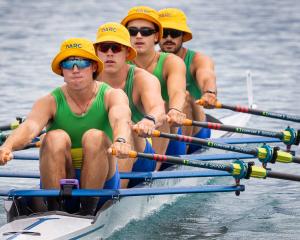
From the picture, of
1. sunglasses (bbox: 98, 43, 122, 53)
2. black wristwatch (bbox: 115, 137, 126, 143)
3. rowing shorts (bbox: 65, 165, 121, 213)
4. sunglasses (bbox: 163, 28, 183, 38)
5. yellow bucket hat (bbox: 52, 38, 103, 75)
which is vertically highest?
sunglasses (bbox: 163, 28, 183, 38)

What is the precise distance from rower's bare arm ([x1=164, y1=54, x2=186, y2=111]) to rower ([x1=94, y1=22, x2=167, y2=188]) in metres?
0.70

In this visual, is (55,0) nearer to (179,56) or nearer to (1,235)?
(179,56)

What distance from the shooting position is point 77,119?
9.80 metres

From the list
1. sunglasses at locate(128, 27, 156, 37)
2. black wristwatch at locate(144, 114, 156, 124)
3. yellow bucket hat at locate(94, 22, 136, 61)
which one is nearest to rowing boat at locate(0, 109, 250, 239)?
black wristwatch at locate(144, 114, 156, 124)

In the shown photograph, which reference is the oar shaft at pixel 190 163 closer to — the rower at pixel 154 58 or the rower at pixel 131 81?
the rower at pixel 131 81

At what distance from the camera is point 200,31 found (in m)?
30.9

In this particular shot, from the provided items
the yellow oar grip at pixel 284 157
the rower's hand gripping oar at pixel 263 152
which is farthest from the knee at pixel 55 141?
the yellow oar grip at pixel 284 157

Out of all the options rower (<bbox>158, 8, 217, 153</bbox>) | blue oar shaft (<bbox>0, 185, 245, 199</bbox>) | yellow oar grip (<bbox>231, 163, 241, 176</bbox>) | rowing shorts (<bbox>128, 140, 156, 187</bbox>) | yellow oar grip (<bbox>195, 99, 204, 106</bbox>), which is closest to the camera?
blue oar shaft (<bbox>0, 185, 245, 199</bbox>)

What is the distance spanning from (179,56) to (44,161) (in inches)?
160

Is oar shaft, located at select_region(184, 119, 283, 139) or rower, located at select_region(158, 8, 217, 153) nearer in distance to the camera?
oar shaft, located at select_region(184, 119, 283, 139)

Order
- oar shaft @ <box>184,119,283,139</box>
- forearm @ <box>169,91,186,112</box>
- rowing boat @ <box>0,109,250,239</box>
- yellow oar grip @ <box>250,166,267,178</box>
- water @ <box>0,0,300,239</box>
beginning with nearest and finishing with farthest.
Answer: rowing boat @ <box>0,109,250,239</box>
yellow oar grip @ <box>250,166,267,178</box>
water @ <box>0,0,300,239</box>
oar shaft @ <box>184,119,283,139</box>
forearm @ <box>169,91,186,112</box>

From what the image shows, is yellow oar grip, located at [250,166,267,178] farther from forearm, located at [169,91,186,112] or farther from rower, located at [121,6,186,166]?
rower, located at [121,6,186,166]

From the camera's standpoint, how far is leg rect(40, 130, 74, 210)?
9.49m

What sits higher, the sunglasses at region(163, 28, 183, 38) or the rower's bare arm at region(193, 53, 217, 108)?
the sunglasses at region(163, 28, 183, 38)
